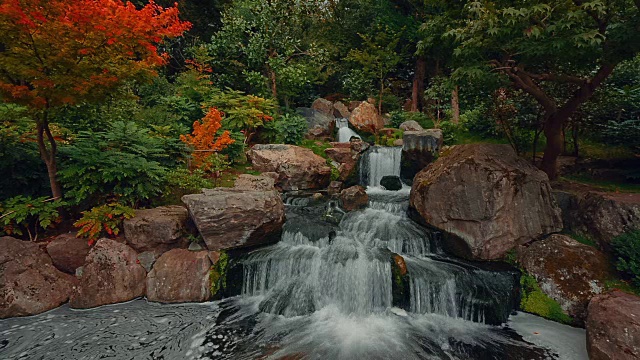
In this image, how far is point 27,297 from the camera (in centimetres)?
664

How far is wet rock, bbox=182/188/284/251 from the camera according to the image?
311 inches

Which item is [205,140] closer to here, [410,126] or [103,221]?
[103,221]

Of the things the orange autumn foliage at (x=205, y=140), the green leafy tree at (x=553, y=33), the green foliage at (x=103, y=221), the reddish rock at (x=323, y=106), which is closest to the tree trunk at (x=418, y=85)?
the reddish rock at (x=323, y=106)

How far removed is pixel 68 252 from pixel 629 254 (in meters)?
13.0

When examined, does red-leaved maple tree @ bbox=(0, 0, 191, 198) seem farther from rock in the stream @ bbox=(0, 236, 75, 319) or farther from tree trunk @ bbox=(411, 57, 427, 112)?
tree trunk @ bbox=(411, 57, 427, 112)

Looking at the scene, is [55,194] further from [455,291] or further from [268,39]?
[268,39]

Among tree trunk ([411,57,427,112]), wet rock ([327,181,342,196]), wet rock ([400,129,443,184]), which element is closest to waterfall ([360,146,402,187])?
wet rock ([400,129,443,184])

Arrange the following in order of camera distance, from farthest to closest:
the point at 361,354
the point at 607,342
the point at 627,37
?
the point at 627,37 < the point at 361,354 < the point at 607,342

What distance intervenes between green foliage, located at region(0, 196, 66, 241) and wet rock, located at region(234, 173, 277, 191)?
496 cm

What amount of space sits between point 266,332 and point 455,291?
439 cm

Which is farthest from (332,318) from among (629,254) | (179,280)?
(629,254)

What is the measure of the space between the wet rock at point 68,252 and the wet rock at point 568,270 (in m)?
11.1

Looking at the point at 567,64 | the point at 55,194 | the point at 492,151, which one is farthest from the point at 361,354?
the point at 567,64

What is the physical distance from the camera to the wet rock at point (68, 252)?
7.24 metres
